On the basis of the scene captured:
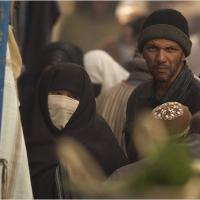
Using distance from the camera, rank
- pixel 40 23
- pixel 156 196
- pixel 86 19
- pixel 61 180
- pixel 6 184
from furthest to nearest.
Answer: pixel 86 19 < pixel 40 23 < pixel 61 180 < pixel 6 184 < pixel 156 196

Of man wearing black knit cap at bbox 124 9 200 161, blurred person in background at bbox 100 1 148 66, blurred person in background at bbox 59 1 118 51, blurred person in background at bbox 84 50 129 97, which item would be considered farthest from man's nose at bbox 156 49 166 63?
blurred person in background at bbox 59 1 118 51

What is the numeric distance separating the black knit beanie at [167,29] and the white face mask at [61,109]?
46 centimetres

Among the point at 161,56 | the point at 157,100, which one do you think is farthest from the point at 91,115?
the point at 161,56

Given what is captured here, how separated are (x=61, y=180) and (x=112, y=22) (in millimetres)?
6069

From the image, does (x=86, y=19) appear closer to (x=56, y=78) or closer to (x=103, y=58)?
(x=103, y=58)

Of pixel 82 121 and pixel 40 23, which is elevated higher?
pixel 40 23

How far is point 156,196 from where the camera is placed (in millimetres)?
1569

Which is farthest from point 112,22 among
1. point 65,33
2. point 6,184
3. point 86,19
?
point 6,184

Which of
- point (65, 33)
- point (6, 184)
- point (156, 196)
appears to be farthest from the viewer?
point (65, 33)

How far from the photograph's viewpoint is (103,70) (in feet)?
19.1

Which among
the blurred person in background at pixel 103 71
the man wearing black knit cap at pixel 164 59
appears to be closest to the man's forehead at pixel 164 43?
the man wearing black knit cap at pixel 164 59

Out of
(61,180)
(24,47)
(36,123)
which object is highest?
(24,47)

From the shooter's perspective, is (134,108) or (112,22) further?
(112,22)

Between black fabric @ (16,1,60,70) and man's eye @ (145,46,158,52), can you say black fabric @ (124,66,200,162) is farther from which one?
black fabric @ (16,1,60,70)
